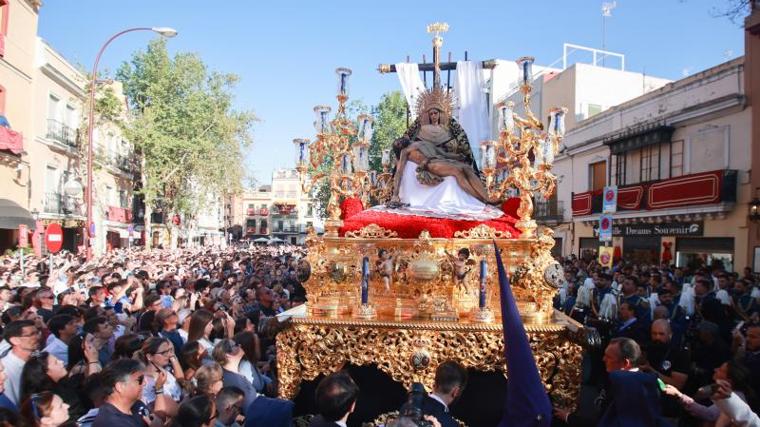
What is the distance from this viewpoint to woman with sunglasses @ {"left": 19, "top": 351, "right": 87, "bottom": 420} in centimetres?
395

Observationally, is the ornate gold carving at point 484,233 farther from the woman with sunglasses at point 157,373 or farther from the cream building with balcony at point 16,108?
the cream building with balcony at point 16,108

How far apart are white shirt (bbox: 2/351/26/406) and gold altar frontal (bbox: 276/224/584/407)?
2.20 m

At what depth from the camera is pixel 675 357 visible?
546cm

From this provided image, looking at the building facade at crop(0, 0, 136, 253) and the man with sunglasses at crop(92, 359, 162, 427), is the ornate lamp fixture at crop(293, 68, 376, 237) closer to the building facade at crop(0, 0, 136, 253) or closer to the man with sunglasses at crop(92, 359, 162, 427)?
the man with sunglasses at crop(92, 359, 162, 427)

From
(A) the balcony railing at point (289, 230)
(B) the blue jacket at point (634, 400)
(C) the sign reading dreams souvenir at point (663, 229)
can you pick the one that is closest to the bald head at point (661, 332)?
(B) the blue jacket at point (634, 400)

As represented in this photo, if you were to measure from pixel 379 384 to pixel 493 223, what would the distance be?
83.4 inches

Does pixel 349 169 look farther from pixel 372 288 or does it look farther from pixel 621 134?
pixel 621 134

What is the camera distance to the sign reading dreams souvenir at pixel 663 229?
18195 mm

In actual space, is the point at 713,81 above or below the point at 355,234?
above

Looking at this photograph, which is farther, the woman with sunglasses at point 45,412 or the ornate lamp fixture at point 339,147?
the ornate lamp fixture at point 339,147

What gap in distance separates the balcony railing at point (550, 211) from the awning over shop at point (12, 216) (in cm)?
2084

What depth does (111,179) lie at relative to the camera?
3200cm

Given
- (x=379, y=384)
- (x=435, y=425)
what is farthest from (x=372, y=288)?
(x=435, y=425)

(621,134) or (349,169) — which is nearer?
(349,169)
